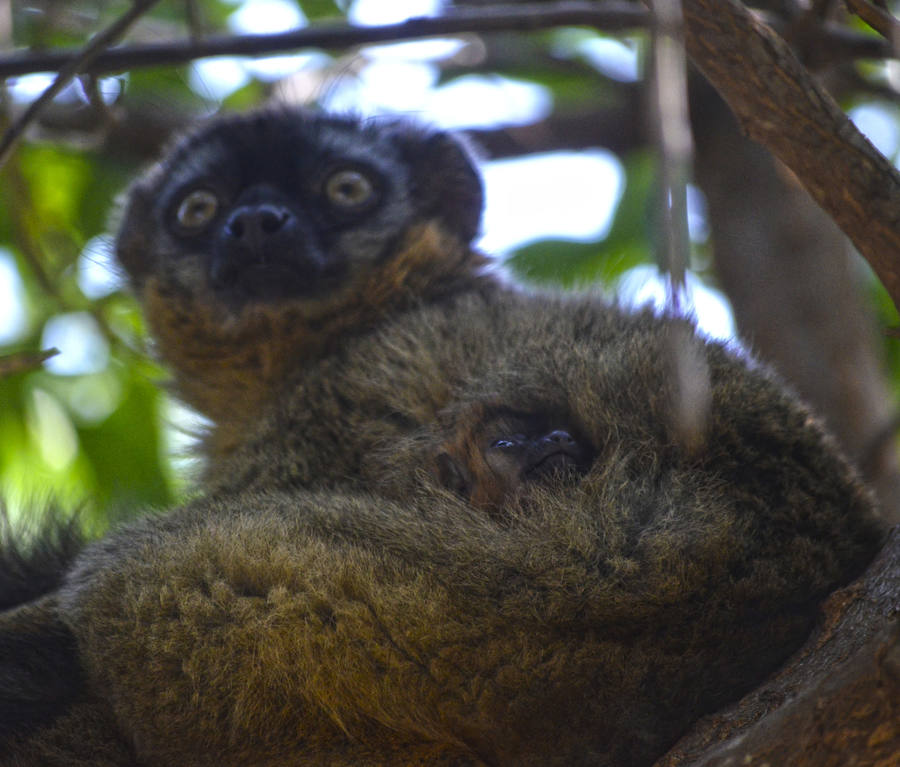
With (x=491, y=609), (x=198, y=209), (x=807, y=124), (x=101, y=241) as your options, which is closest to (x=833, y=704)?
(x=491, y=609)

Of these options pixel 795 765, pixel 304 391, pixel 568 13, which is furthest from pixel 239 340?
pixel 795 765

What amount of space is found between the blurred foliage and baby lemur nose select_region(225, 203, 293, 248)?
1.04 meters

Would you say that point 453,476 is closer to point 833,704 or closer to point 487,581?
point 487,581

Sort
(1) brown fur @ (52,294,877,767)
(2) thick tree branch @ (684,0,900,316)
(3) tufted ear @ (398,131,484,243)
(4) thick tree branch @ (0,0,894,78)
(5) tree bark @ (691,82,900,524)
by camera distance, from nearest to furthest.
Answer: (2) thick tree branch @ (684,0,900,316) < (1) brown fur @ (52,294,877,767) < (4) thick tree branch @ (0,0,894,78) < (5) tree bark @ (691,82,900,524) < (3) tufted ear @ (398,131,484,243)

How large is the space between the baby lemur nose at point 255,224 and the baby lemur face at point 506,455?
1561 millimetres

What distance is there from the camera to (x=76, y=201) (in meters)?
6.61

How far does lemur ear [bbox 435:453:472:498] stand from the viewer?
3451mm

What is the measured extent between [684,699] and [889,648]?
2.68 ft

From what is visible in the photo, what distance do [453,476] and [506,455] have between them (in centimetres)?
20

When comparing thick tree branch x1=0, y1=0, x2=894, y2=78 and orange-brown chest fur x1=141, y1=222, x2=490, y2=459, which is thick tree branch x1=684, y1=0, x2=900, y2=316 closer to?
thick tree branch x1=0, y1=0, x2=894, y2=78

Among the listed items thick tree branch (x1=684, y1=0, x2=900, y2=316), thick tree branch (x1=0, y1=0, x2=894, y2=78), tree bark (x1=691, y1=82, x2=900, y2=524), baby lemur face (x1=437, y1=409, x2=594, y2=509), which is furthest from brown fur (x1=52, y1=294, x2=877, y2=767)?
tree bark (x1=691, y1=82, x2=900, y2=524)

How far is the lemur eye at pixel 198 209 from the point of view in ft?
16.7

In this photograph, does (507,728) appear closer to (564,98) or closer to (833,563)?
(833,563)

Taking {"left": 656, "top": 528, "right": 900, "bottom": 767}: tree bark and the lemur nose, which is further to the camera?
the lemur nose
